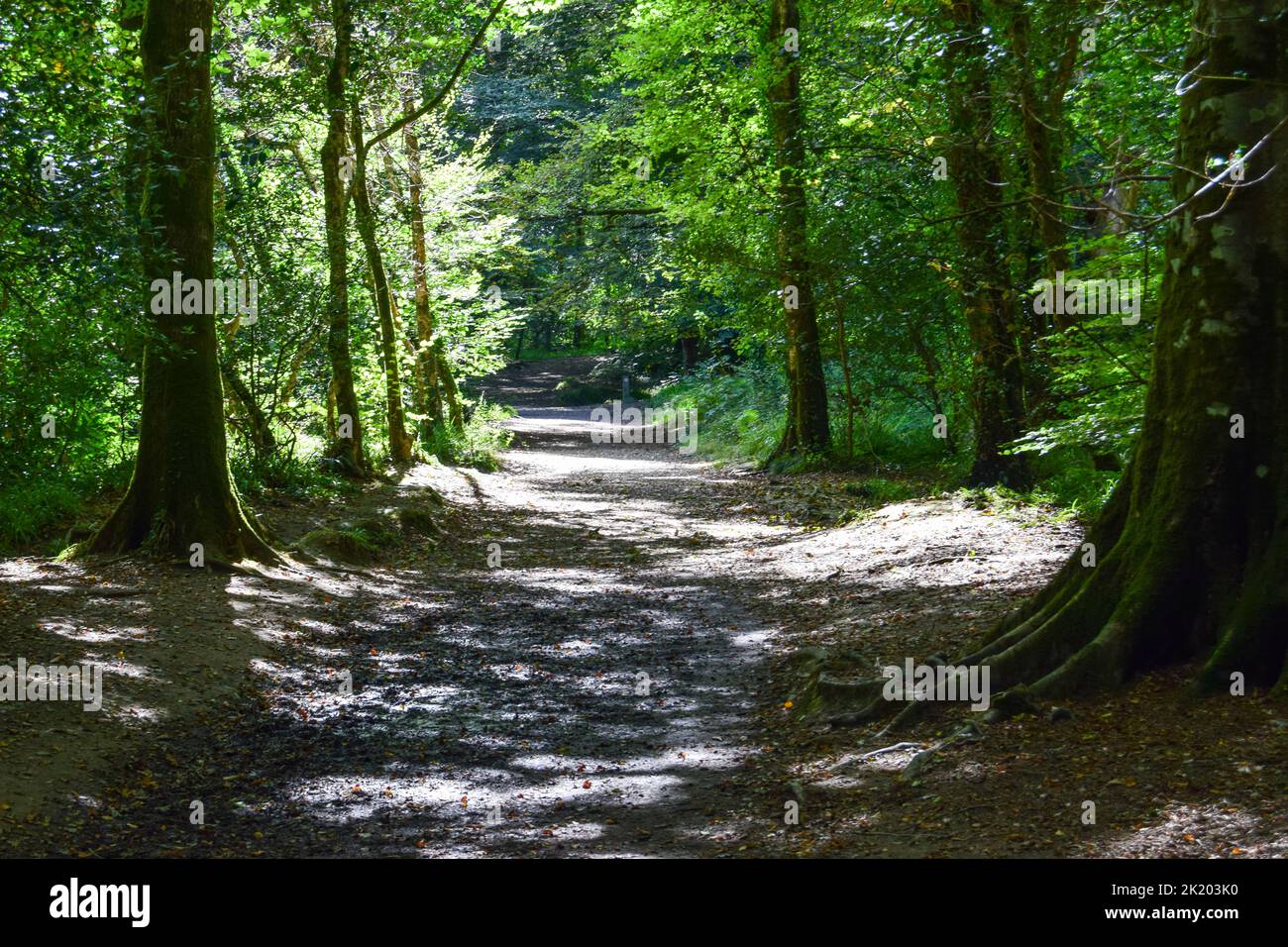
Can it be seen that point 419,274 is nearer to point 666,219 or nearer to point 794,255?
point 666,219

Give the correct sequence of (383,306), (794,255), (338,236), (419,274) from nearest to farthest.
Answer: (338,236), (794,255), (383,306), (419,274)

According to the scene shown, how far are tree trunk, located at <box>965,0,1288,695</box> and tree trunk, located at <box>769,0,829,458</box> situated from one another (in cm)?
938

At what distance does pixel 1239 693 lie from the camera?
562 cm

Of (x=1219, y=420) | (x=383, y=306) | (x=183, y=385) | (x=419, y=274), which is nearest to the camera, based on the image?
(x=1219, y=420)

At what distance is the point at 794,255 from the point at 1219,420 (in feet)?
41.6

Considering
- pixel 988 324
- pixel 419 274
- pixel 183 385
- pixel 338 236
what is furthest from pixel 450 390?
pixel 183 385

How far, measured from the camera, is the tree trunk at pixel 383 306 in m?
17.4

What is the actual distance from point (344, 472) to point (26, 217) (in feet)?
32.7

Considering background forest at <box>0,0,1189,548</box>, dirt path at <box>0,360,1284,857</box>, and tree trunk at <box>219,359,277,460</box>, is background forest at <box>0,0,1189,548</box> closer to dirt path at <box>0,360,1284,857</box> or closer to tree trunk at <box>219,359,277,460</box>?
tree trunk at <box>219,359,277,460</box>

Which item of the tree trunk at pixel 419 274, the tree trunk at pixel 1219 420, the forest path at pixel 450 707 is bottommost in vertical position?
the forest path at pixel 450 707

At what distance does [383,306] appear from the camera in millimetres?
18438

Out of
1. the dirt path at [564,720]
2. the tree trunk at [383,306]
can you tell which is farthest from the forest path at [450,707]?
the tree trunk at [383,306]

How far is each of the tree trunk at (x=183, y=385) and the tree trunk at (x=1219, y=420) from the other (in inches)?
323

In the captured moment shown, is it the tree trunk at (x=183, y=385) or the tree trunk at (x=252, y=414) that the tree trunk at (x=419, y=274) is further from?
the tree trunk at (x=183, y=385)
